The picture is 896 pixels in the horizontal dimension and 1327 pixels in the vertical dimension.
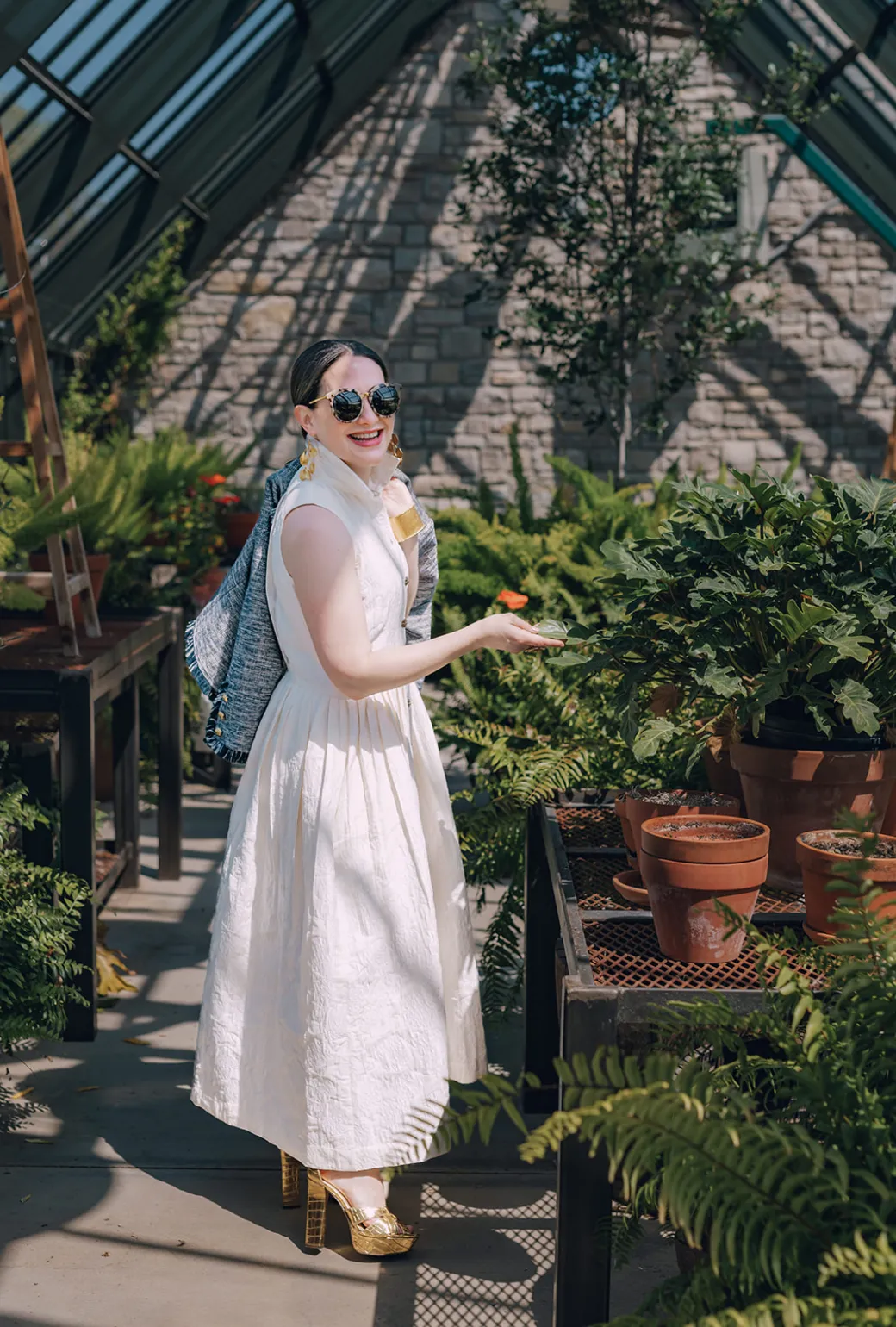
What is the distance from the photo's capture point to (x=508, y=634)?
6.08 feet

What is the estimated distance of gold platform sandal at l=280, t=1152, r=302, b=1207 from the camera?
2164 mm

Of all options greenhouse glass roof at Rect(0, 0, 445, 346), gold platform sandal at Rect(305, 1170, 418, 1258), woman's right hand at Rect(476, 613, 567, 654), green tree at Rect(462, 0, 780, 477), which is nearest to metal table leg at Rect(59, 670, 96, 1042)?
gold platform sandal at Rect(305, 1170, 418, 1258)

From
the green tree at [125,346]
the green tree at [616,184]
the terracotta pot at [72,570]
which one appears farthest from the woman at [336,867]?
the green tree at [125,346]

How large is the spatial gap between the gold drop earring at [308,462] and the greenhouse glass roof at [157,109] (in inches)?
135

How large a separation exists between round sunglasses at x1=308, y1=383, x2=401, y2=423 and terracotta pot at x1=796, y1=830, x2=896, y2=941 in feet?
3.02

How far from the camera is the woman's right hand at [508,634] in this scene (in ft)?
6.07

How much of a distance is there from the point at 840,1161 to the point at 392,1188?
132cm

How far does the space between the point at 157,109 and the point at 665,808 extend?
6.19 meters

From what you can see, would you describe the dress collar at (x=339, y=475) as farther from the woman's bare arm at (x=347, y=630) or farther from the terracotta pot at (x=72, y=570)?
the terracotta pot at (x=72, y=570)

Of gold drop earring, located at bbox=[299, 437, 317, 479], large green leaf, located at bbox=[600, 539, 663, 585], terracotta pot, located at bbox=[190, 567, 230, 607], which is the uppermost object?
terracotta pot, located at bbox=[190, 567, 230, 607]

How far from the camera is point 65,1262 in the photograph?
6.52ft

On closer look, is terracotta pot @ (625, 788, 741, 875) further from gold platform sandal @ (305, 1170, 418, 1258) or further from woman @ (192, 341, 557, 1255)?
gold platform sandal @ (305, 1170, 418, 1258)

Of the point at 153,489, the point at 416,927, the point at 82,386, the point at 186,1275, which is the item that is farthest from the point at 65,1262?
the point at 82,386

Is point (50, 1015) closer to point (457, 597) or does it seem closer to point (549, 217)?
point (457, 597)
